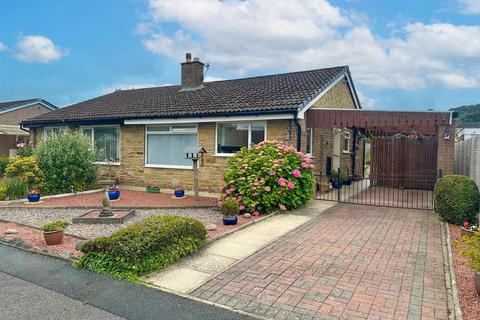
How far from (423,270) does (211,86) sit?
1462 centimetres

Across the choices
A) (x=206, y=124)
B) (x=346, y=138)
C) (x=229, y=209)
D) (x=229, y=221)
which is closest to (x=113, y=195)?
(x=206, y=124)

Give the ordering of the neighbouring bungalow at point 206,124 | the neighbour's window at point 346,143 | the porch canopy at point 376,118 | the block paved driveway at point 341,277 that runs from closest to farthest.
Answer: the block paved driveway at point 341,277, the porch canopy at point 376,118, the neighbouring bungalow at point 206,124, the neighbour's window at point 346,143

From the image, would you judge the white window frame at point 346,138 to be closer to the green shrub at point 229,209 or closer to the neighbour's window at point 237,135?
the neighbour's window at point 237,135

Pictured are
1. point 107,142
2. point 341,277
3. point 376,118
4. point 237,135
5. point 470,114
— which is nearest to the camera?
point 341,277

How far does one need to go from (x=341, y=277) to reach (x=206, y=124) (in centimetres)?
924

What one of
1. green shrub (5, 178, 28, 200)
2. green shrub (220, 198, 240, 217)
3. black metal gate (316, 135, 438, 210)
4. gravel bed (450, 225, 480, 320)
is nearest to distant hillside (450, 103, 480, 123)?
black metal gate (316, 135, 438, 210)

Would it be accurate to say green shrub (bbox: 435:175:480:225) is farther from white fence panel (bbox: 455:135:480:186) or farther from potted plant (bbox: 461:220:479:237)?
white fence panel (bbox: 455:135:480:186)

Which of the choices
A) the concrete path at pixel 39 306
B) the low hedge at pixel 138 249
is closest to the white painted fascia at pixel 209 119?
the low hedge at pixel 138 249

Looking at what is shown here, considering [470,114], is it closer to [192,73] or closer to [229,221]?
[192,73]

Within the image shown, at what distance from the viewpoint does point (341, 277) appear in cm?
532

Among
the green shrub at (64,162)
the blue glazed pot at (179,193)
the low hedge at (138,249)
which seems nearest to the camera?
the low hedge at (138,249)

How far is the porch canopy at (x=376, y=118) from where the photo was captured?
37.9 feet

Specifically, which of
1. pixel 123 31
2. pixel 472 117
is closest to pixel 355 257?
pixel 123 31

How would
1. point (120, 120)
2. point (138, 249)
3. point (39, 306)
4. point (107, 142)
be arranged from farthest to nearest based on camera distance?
1. point (107, 142)
2. point (120, 120)
3. point (138, 249)
4. point (39, 306)
